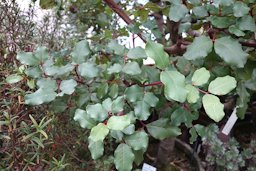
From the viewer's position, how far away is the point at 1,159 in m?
0.75

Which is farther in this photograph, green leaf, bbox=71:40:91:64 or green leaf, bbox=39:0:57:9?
green leaf, bbox=39:0:57:9

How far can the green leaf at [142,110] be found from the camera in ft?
2.08

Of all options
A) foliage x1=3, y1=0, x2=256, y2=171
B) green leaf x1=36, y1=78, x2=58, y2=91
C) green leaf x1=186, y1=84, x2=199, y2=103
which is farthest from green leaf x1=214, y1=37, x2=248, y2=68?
green leaf x1=36, y1=78, x2=58, y2=91

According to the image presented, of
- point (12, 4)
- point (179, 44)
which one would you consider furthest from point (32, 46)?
point (179, 44)

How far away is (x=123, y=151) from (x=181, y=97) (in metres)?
0.15

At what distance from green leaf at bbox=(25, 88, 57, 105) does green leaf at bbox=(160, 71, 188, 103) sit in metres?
0.23

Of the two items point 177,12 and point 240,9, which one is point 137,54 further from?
point 240,9

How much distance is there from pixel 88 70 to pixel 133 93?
0.35 feet

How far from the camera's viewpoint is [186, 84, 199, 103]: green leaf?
57cm

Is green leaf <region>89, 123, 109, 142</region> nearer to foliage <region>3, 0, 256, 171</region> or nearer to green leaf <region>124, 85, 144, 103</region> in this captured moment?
foliage <region>3, 0, 256, 171</region>

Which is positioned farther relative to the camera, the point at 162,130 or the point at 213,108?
the point at 162,130

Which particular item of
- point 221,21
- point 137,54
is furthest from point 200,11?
point 137,54

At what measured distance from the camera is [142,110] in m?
0.64

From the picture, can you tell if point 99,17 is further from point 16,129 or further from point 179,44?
point 16,129
